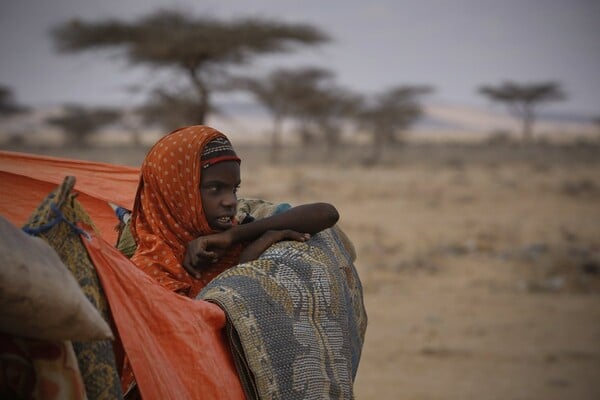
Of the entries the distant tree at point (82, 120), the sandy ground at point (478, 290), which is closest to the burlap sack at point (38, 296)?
the sandy ground at point (478, 290)

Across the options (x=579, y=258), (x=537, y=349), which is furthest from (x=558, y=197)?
(x=537, y=349)

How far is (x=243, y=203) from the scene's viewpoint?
2734 millimetres

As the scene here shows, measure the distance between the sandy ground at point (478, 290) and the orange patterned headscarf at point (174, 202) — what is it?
2.64m

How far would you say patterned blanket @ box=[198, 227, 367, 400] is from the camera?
1.77m

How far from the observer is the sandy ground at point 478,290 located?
187 inches

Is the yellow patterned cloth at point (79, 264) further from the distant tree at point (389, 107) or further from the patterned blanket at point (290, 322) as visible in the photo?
the distant tree at point (389, 107)

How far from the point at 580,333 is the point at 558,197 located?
30.9 ft

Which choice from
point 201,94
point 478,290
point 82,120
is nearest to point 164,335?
point 478,290

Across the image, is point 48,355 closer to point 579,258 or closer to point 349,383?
point 349,383

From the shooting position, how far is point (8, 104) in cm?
3806

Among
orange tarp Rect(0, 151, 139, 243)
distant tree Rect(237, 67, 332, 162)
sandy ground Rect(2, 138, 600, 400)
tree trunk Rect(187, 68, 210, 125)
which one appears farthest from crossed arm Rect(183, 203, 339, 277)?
distant tree Rect(237, 67, 332, 162)

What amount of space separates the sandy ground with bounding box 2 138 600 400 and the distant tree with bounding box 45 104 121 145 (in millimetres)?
34732

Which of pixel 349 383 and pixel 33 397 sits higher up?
pixel 33 397

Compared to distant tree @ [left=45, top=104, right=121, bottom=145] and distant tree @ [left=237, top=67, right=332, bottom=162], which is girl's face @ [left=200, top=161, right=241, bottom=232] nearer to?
distant tree @ [left=237, top=67, right=332, bottom=162]
